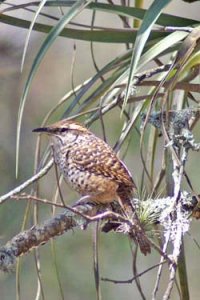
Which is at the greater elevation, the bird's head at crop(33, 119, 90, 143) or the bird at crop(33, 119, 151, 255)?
the bird's head at crop(33, 119, 90, 143)

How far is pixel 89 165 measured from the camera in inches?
72.5

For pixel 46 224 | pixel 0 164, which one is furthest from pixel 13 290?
pixel 46 224

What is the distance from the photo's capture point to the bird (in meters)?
1.70

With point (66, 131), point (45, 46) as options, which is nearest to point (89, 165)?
point (66, 131)

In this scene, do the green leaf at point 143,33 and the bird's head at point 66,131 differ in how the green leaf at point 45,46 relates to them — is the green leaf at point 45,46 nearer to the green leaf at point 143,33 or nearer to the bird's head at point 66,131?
the green leaf at point 143,33

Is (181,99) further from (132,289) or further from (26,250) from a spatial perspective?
(132,289)

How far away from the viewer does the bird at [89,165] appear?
5.59ft

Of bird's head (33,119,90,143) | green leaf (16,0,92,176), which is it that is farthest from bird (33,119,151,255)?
green leaf (16,0,92,176)

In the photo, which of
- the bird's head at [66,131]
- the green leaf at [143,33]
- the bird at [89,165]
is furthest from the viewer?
the bird's head at [66,131]

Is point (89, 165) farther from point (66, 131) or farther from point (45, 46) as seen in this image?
point (45, 46)

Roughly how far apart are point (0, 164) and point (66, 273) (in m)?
0.60

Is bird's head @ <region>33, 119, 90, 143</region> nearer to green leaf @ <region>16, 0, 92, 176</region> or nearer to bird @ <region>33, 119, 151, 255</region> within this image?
bird @ <region>33, 119, 151, 255</region>

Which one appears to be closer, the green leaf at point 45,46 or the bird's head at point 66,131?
the green leaf at point 45,46

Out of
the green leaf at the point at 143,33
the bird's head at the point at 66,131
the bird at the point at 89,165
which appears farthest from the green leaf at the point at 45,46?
the bird's head at the point at 66,131
